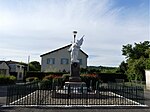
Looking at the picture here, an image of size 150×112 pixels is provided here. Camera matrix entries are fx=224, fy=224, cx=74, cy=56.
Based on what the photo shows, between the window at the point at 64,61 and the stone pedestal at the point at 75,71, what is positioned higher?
the window at the point at 64,61

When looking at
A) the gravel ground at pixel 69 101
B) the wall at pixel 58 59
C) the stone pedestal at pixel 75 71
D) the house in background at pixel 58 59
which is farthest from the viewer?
the house in background at pixel 58 59

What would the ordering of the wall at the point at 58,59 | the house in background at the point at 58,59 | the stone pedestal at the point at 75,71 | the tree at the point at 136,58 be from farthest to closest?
1. the house in background at the point at 58,59
2. the wall at the point at 58,59
3. the tree at the point at 136,58
4. the stone pedestal at the point at 75,71

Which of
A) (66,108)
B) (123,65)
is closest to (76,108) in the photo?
(66,108)

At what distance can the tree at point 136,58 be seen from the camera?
3681 centimetres

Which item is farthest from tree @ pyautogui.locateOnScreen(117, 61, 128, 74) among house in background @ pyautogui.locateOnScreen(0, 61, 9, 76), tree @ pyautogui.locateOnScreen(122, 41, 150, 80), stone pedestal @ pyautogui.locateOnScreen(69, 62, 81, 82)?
stone pedestal @ pyautogui.locateOnScreen(69, 62, 81, 82)

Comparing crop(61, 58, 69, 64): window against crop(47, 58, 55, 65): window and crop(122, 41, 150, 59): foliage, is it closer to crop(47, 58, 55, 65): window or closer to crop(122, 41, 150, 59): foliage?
crop(47, 58, 55, 65): window

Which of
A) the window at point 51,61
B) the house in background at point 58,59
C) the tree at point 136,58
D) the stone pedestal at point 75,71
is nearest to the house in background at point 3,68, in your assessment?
the house in background at point 58,59

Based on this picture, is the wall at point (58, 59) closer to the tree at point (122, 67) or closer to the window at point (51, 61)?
the window at point (51, 61)

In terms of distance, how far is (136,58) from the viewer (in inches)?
1725

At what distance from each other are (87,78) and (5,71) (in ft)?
85.1

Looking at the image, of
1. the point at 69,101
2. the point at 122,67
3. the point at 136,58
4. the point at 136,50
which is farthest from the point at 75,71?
the point at 122,67

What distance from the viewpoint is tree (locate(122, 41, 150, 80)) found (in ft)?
121

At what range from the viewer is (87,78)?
2553 cm

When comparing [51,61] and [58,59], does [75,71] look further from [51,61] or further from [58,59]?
[51,61]
